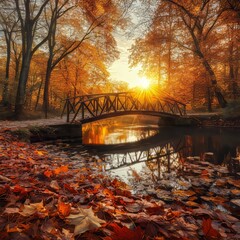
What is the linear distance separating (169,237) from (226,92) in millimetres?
18154

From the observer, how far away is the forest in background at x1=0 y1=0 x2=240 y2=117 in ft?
39.4

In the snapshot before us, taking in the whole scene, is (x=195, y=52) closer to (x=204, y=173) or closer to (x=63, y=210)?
(x=204, y=173)

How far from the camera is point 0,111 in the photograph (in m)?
13.8

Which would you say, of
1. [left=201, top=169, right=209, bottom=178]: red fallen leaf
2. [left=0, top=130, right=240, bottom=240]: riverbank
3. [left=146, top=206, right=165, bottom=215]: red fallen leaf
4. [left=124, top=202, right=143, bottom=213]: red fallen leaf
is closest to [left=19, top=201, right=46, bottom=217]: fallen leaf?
[left=0, top=130, right=240, bottom=240]: riverbank

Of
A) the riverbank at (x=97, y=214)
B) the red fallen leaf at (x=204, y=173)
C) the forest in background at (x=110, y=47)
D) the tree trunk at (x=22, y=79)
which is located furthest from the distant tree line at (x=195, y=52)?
the riverbank at (x=97, y=214)

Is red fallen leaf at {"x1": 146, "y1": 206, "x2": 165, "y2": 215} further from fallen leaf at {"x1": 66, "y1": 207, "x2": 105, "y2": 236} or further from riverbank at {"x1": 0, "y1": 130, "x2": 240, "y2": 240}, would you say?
fallen leaf at {"x1": 66, "y1": 207, "x2": 105, "y2": 236}

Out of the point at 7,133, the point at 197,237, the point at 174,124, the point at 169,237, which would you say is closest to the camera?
the point at 169,237

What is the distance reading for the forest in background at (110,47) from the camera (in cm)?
1200

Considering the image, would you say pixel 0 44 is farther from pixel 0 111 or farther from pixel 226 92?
pixel 226 92

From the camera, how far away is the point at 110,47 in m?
15.2

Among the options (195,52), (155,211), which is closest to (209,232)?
(155,211)

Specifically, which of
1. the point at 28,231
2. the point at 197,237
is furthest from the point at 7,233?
the point at 197,237

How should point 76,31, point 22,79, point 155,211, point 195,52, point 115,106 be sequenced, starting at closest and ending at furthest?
1. point 155,211
2. point 22,79
3. point 115,106
4. point 195,52
5. point 76,31

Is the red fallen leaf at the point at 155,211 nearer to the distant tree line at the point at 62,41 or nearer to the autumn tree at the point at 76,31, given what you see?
the distant tree line at the point at 62,41
